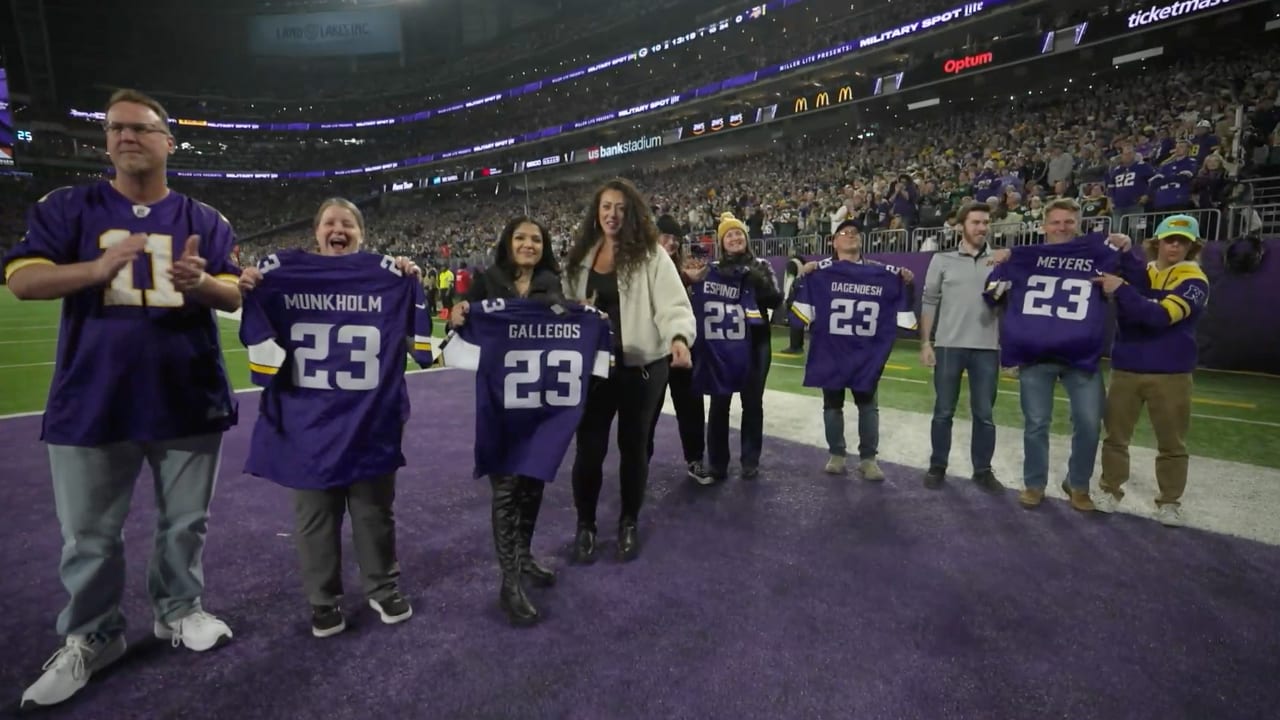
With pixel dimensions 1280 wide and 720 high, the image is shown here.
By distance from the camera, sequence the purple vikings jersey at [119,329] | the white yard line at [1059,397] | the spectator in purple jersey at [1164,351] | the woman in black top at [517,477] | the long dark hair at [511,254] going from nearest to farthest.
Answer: the purple vikings jersey at [119,329] < the woman in black top at [517,477] < the long dark hair at [511,254] < the spectator in purple jersey at [1164,351] < the white yard line at [1059,397]

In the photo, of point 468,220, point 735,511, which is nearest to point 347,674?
point 735,511

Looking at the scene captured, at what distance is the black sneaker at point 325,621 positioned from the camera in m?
2.78

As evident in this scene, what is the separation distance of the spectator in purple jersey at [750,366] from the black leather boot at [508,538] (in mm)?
2316

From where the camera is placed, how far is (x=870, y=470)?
5055mm

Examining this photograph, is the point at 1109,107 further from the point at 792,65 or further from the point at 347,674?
the point at 347,674

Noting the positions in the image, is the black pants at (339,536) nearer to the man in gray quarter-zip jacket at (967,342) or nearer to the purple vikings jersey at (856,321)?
the purple vikings jersey at (856,321)

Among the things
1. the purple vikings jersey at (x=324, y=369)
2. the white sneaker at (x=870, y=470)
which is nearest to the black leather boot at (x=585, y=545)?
the purple vikings jersey at (x=324, y=369)

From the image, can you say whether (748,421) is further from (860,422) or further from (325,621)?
(325,621)

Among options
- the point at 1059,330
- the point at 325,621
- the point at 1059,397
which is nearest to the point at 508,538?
the point at 325,621

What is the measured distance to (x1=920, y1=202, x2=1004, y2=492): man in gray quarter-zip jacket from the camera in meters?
4.76

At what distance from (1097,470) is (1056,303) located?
178 cm

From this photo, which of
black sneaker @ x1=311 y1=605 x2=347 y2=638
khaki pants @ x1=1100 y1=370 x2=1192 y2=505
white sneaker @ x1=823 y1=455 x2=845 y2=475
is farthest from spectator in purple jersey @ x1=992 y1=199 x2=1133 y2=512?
black sneaker @ x1=311 y1=605 x2=347 y2=638

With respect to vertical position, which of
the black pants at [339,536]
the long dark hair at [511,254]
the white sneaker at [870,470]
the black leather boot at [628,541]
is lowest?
the white sneaker at [870,470]

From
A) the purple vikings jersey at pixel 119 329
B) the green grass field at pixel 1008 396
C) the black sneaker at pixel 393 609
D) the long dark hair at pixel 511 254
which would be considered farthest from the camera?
the green grass field at pixel 1008 396
